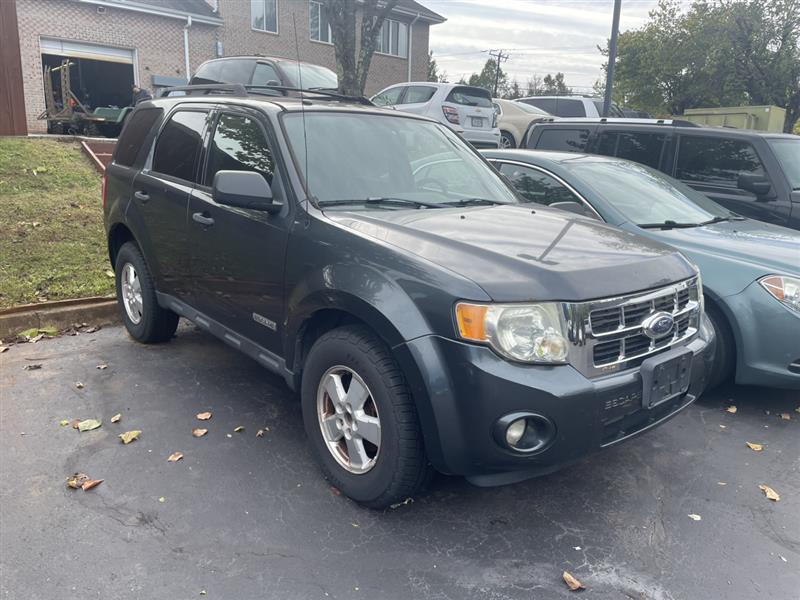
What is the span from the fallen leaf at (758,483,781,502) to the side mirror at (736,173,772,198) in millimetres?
3888

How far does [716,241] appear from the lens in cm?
462

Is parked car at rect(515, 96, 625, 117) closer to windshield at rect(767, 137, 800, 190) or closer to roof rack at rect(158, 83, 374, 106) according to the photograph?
windshield at rect(767, 137, 800, 190)

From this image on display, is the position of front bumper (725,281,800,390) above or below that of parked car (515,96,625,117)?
below

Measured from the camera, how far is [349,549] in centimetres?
286

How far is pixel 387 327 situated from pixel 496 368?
0.51 meters

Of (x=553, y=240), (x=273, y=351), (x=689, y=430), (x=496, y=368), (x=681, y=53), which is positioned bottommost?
(x=689, y=430)

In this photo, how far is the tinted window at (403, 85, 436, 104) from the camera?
1380 cm

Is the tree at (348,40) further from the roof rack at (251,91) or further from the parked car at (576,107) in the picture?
the parked car at (576,107)

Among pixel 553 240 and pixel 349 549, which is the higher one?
pixel 553 240

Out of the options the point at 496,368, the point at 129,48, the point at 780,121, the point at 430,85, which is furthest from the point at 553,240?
the point at 129,48

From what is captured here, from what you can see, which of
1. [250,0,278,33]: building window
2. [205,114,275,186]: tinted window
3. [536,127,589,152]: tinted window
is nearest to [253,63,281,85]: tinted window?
[536,127,589,152]: tinted window

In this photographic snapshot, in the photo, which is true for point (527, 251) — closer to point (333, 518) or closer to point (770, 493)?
point (333, 518)

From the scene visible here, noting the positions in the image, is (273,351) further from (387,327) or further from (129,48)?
(129,48)

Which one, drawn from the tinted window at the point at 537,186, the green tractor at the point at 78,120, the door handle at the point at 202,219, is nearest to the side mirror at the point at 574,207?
the tinted window at the point at 537,186
